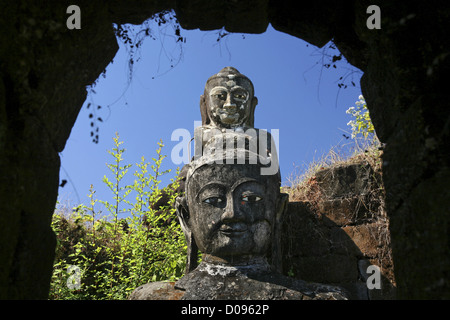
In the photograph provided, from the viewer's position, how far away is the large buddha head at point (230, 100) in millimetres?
5504

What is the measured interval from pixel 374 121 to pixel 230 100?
3.56m

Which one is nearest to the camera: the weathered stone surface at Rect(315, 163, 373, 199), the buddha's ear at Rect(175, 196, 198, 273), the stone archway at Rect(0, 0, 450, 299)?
the stone archway at Rect(0, 0, 450, 299)

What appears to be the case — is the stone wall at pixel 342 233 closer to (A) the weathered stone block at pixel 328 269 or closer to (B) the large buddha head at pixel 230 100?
(A) the weathered stone block at pixel 328 269

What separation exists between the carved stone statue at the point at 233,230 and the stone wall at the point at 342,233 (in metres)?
0.60

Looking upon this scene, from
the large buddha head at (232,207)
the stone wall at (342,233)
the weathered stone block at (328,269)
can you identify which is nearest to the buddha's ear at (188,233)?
the large buddha head at (232,207)

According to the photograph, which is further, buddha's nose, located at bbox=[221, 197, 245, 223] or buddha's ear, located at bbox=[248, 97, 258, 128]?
buddha's ear, located at bbox=[248, 97, 258, 128]

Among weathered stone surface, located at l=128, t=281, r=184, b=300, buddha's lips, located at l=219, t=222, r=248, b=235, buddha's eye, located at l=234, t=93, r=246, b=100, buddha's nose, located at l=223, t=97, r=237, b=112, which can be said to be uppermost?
buddha's eye, located at l=234, t=93, r=246, b=100

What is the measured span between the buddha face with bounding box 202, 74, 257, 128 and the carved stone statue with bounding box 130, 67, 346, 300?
3.27 feet

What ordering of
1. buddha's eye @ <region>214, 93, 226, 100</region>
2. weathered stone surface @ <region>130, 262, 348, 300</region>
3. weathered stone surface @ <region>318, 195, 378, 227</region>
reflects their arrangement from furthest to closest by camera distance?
buddha's eye @ <region>214, 93, 226, 100</region> < weathered stone surface @ <region>318, 195, 378, 227</region> < weathered stone surface @ <region>130, 262, 348, 300</region>

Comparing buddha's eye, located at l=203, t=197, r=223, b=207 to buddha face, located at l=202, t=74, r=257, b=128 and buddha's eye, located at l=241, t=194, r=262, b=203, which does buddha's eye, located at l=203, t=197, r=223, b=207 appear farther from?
buddha face, located at l=202, t=74, r=257, b=128

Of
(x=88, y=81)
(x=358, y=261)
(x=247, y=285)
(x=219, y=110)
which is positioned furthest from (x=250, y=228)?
(x=88, y=81)

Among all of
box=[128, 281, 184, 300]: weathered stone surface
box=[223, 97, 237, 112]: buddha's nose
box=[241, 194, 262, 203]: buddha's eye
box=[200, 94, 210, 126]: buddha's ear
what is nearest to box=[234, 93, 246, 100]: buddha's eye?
box=[223, 97, 237, 112]: buddha's nose

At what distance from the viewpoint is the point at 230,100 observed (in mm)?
5512

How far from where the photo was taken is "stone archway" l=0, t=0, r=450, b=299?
4.97ft
